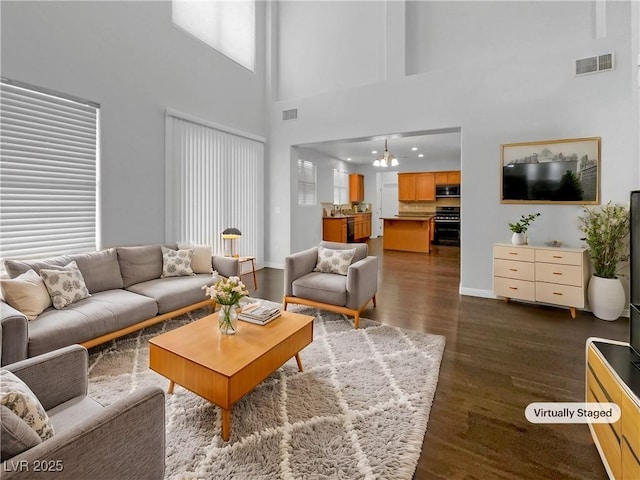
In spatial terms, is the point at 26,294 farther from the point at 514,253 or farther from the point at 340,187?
the point at 340,187

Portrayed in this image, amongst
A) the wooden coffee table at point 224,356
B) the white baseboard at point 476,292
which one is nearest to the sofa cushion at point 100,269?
the wooden coffee table at point 224,356

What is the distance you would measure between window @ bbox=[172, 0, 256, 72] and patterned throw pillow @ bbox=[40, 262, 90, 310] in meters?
3.75

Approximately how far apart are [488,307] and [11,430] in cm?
433

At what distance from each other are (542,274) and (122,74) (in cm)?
561

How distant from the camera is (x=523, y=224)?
4.15 m

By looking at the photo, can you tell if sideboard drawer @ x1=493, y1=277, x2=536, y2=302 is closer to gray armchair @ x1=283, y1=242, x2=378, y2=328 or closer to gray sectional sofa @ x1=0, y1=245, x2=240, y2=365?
gray armchair @ x1=283, y1=242, x2=378, y2=328

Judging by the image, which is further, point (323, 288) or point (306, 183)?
point (306, 183)

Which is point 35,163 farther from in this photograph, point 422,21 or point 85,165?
point 422,21

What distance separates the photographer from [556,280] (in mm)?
3715

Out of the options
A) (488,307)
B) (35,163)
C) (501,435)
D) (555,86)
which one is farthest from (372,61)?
(501,435)

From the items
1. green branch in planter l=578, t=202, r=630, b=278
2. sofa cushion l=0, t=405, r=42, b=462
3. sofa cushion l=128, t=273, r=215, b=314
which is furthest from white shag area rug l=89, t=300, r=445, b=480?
green branch in planter l=578, t=202, r=630, b=278

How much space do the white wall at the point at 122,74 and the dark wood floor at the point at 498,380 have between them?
2010 millimetres

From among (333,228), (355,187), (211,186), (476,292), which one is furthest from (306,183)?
(476,292)

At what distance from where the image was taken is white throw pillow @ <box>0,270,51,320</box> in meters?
2.34
